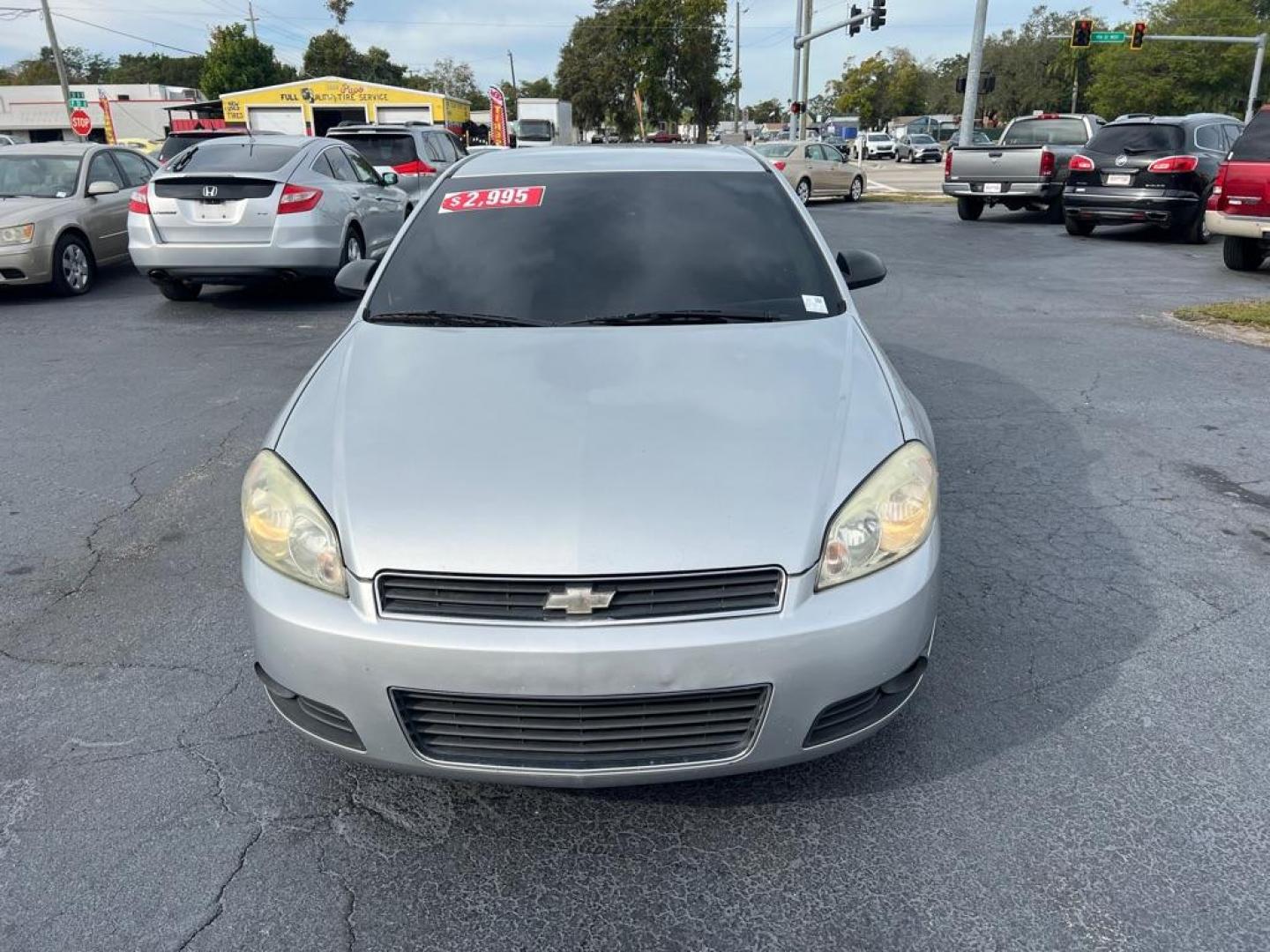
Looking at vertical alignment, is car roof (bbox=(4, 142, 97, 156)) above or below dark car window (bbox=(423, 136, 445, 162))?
above

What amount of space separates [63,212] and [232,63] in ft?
219

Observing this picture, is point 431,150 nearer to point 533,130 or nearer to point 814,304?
point 814,304

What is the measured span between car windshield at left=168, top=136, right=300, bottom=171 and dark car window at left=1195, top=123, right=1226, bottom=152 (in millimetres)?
12376

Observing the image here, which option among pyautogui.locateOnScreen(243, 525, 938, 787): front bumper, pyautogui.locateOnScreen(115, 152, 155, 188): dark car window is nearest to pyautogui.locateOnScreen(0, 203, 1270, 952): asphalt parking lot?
pyautogui.locateOnScreen(243, 525, 938, 787): front bumper

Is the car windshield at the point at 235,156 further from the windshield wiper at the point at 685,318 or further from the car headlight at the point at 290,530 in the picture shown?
the car headlight at the point at 290,530

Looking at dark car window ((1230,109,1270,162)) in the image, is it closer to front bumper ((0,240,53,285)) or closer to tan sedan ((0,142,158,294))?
tan sedan ((0,142,158,294))

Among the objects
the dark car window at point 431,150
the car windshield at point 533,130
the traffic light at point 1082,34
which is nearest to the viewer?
the dark car window at point 431,150

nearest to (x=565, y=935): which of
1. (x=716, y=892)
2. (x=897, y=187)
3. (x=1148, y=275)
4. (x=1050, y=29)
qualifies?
(x=716, y=892)

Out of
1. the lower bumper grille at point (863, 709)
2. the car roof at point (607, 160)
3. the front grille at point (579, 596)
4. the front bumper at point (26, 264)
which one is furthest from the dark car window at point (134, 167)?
the lower bumper grille at point (863, 709)

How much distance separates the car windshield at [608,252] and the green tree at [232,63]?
72867mm

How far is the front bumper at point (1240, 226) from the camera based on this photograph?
404 inches

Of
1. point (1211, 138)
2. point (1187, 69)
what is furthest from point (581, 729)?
point (1187, 69)

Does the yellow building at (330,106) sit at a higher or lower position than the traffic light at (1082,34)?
lower

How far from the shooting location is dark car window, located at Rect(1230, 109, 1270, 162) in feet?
33.3
